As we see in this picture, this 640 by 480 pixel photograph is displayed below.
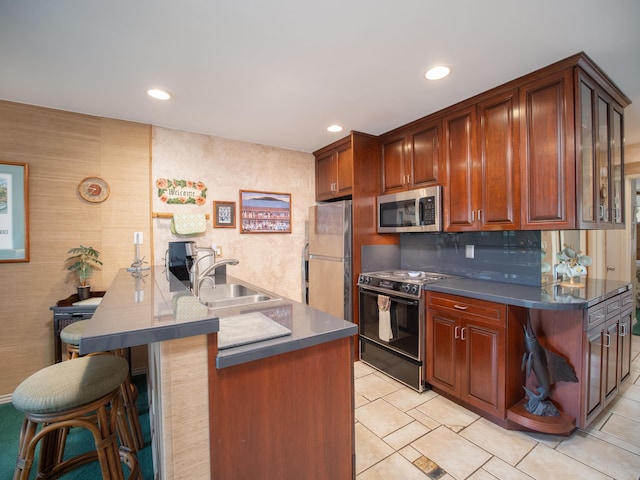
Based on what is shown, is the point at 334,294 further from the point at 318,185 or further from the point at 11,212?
the point at 11,212

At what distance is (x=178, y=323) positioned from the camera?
0.94 metres

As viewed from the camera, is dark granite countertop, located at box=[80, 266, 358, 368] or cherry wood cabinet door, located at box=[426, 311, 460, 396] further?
cherry wood cabinet door, located at box=[426, 311, 460, 396]

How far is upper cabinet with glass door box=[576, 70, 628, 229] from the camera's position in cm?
190

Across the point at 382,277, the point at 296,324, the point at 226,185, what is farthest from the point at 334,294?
the point at 296,324

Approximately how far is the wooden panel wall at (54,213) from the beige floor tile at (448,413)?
9.51 ft

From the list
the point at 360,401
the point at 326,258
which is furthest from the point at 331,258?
the point at 360,401

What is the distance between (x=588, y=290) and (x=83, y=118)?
423cm

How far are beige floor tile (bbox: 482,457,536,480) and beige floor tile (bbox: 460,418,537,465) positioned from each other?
5 centimetres

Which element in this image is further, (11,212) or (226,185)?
(226,185)

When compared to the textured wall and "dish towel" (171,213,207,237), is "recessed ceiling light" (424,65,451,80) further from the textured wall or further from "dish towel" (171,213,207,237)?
"dish towel" (171,213,207,237)

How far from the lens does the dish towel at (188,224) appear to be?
2.96m

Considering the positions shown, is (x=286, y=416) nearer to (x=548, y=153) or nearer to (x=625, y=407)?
(x=548, y=153)

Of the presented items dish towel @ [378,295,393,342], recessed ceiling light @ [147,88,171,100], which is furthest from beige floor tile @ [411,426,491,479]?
recessed ceiling light @ [147,88,171,100]

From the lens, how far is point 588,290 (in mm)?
2115
